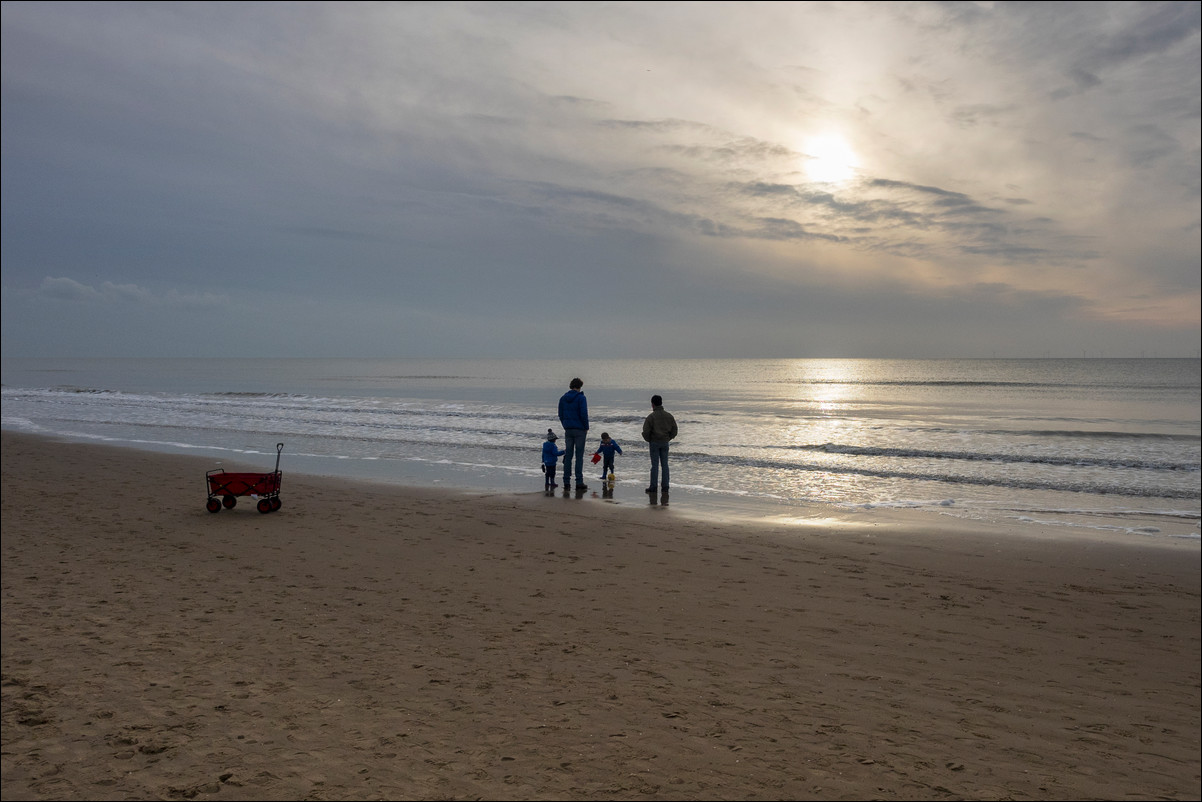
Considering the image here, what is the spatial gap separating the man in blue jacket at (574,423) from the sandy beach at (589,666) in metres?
3.95

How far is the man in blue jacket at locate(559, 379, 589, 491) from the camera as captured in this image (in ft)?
48.7

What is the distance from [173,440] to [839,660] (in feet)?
Result: 86.9

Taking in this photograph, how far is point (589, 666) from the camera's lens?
6156 millimetres

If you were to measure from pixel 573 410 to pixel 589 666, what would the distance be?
898 cm

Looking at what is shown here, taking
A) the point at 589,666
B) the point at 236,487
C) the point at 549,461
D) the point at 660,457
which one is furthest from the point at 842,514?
the point at 236,487

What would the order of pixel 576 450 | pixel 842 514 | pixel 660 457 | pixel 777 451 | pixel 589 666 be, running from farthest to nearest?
pixel 777 451, pixel 660 457, pixel 576 450, pixel 842 514, pixel 589 666

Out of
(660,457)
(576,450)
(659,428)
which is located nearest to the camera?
(659,428)

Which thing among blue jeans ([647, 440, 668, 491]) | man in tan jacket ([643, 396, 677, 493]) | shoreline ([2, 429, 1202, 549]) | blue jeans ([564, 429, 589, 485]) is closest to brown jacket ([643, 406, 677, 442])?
man in tan jacket ([643, 396, 677, 493])

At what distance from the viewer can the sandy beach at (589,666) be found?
15.2 ft

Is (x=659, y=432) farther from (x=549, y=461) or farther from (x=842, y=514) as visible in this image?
(x=842, y=514)

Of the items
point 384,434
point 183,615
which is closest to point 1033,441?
point 384,434

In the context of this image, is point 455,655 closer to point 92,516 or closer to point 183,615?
point 183,615

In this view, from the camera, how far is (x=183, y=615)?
742 centimetres

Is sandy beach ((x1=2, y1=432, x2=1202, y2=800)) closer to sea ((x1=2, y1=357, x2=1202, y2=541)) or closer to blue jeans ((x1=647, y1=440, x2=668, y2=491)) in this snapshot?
sea ((x1=2, y1=357, x2=1202, y2=541))
